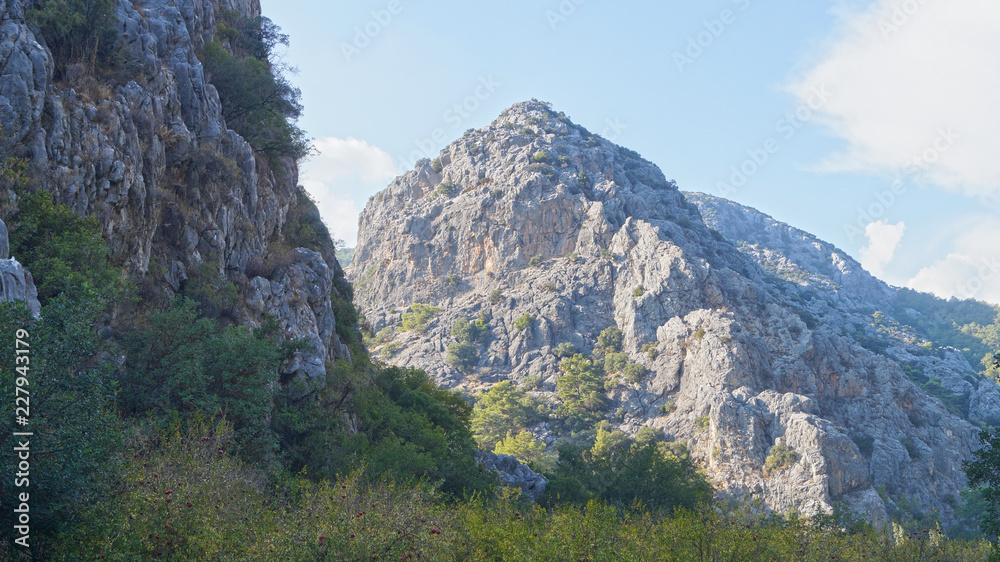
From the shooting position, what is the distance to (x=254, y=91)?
Answer: 3488cm

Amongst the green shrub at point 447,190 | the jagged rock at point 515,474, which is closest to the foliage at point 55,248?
the jagged rock at point 515,474

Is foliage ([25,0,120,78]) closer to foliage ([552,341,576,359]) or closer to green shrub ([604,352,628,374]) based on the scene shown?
green shrub ([604,352,628,374])

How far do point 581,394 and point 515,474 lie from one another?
39461 millimetres

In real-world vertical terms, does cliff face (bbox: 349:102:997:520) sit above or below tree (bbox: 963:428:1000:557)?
above

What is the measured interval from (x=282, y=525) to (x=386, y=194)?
119359 mm

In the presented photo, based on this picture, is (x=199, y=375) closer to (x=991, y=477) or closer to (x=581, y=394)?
(x=991, y=477)

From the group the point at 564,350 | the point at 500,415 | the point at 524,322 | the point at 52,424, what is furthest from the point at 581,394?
the point at 52,424

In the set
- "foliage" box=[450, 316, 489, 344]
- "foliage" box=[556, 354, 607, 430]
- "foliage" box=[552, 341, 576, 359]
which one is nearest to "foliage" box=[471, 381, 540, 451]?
"foliage" box=[556, 354, 607, 430]

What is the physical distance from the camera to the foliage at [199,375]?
58.8ft

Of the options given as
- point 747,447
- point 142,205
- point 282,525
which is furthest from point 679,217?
point 282,525

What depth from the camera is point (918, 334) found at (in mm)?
126875

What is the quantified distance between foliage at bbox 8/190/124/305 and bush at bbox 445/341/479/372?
73174 millimetres

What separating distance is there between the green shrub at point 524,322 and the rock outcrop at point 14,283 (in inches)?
3102

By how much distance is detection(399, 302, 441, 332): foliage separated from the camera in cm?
10076
